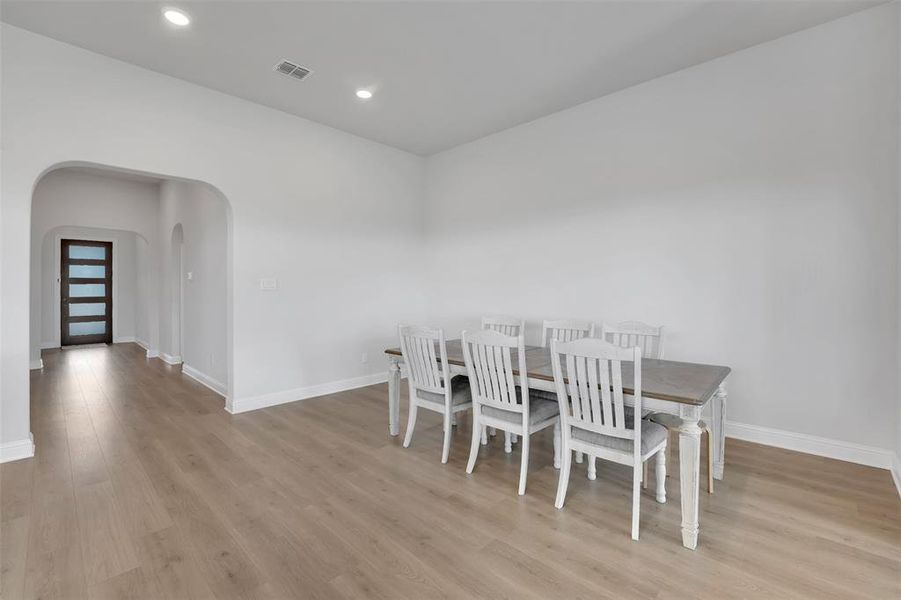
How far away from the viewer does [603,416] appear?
7.29 feet

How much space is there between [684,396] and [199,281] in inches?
227

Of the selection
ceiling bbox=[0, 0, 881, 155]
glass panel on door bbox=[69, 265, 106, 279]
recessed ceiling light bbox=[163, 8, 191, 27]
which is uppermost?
ceiling bbox=[0, 0, 881, 155]

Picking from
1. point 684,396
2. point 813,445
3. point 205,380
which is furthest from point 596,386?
point 205,380

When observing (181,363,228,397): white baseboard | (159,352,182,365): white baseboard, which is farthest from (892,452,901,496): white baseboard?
(159,352,182,365): white baseboard

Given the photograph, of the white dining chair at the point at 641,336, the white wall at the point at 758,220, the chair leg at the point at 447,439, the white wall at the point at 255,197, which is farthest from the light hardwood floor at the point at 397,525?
the white wall at the point at 255,197

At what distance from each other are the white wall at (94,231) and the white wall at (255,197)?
3.95m

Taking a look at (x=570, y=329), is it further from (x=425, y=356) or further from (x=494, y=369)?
(x=425, y=356)

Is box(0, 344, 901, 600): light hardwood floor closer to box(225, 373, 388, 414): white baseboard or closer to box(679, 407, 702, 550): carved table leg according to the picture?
box(679, 407, 702, 550): carved table leg

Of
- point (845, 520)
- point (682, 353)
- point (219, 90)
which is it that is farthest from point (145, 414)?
point (845, 520)

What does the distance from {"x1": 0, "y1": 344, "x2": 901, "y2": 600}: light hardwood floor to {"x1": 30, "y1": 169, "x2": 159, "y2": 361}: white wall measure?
4796 millimetres

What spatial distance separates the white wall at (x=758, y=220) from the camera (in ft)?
9.25

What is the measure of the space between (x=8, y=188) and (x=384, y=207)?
11.3 feet

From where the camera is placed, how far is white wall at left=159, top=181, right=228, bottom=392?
4895 mm

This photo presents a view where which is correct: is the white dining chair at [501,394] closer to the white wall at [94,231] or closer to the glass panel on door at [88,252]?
the white wall at [94,231]
